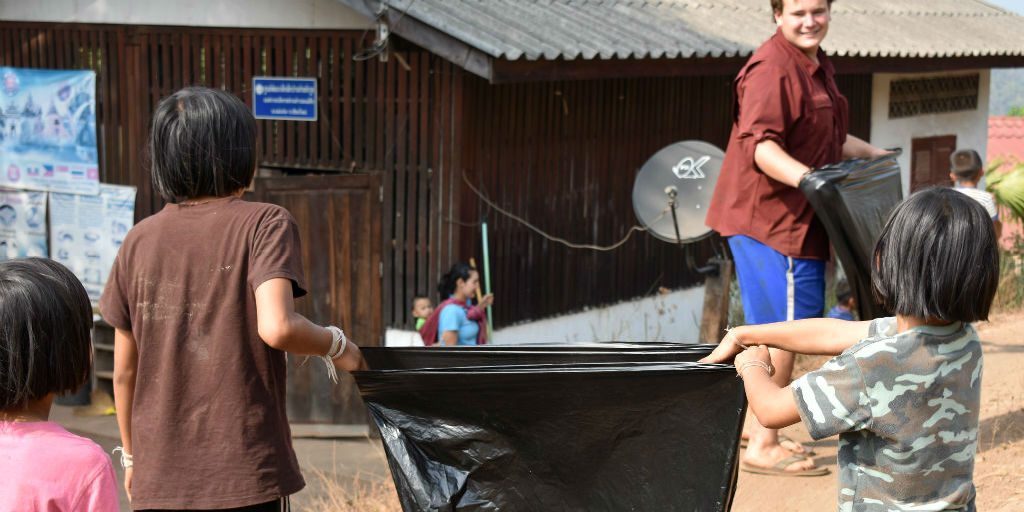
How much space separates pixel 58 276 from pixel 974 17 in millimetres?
15052

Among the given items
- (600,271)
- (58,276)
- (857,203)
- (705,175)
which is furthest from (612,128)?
(58,276)

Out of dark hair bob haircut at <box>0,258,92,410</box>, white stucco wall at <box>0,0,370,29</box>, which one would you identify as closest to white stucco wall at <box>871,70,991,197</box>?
white stucco wall at <box>0,0,370,29</box>

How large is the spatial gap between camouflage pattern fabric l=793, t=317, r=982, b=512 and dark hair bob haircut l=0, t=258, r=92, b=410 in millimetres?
1454

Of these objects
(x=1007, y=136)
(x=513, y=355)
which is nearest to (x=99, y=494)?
(x=513, y=355)

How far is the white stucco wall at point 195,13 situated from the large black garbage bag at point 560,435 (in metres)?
5.75

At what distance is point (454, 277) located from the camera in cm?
791

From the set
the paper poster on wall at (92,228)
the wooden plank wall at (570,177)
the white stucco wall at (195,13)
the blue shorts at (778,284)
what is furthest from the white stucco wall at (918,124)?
the blue shorts at (778,284)

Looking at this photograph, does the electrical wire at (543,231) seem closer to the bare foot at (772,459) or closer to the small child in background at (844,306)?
the small child in background at (844,306)

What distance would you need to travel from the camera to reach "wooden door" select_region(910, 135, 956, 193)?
14289mm

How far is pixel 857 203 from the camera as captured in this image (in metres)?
4.29

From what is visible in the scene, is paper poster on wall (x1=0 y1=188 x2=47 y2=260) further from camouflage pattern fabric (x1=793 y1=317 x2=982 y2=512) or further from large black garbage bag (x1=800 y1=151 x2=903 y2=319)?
camouflage pattern fabric (x1=793 y1=317 x2=982 y2=512)

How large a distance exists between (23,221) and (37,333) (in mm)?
8521

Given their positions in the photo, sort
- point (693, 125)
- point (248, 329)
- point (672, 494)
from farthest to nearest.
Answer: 1. point (693, 125)
2. point (672, 494)
3. point (248, 329)

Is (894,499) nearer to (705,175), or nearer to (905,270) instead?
(905,270)
